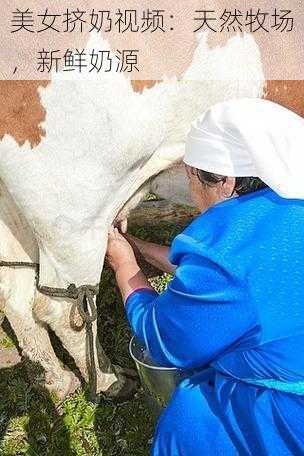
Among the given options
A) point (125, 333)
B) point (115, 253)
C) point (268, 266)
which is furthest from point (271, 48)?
point (125, 333)

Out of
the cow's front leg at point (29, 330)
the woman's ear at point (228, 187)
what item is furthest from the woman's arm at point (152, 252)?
the woman's ear at point (228, 187)

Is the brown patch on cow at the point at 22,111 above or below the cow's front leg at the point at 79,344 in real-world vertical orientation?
above

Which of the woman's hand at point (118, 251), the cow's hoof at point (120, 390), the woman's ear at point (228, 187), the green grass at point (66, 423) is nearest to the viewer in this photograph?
the woman's ear at point (228, 187)

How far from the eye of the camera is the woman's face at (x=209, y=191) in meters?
1.60

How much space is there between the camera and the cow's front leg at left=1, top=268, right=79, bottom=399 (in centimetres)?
261

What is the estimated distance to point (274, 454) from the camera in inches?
61.4

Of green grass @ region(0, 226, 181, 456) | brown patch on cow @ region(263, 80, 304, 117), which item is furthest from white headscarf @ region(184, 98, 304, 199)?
green grass @ region(0, 226, 181, 456)

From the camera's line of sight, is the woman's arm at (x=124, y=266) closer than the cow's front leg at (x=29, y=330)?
Yes

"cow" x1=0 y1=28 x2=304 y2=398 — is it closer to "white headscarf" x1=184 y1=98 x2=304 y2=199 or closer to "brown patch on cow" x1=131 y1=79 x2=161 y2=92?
"brown patch on cow" x1=131 y1=79 x2=161 y2=92

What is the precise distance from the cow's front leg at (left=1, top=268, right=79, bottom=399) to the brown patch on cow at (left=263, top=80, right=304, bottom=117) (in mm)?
1000

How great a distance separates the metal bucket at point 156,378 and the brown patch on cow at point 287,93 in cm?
87

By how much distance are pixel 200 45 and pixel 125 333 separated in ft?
4.64

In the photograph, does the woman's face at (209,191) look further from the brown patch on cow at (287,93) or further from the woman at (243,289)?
the brown patch on cow at (287,93)

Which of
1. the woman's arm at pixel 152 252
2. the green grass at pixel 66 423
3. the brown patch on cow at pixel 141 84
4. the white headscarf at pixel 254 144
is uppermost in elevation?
the brown patch on cow at pixel 141 84
